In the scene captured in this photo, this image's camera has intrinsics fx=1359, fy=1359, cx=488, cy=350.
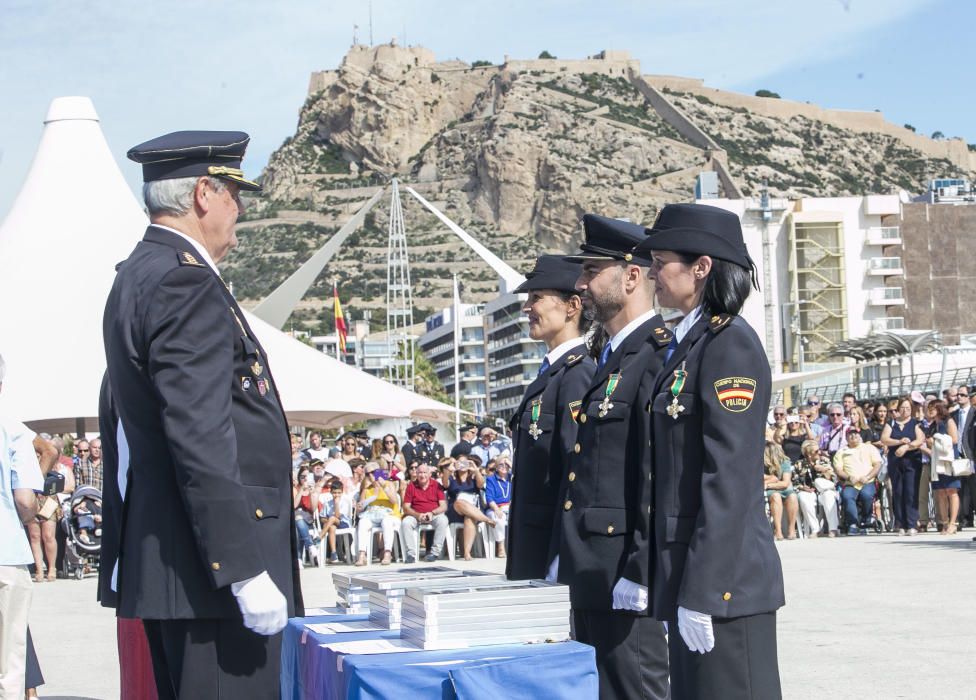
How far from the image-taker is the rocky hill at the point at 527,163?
13775 centimetres

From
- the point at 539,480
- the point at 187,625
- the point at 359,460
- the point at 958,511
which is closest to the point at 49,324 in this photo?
the point at 359,460

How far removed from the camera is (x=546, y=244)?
474ft

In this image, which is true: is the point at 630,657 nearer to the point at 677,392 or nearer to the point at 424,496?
the point at 677,392

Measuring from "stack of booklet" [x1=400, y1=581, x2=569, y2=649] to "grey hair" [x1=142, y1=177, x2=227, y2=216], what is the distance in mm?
1071

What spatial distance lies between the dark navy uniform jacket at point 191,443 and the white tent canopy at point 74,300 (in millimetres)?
13876

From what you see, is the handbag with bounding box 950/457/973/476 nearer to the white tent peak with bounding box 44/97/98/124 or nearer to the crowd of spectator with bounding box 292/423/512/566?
the crowd of spectator with bounding box 292/423/512/566

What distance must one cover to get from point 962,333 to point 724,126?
2603 inches

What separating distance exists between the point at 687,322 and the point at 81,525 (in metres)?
13.0

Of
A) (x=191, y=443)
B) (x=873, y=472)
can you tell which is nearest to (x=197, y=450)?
(x=191, y=443)

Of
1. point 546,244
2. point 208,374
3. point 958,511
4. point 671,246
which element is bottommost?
point 958,511

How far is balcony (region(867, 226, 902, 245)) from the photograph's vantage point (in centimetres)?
8319

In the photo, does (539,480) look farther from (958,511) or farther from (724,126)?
(724,126)

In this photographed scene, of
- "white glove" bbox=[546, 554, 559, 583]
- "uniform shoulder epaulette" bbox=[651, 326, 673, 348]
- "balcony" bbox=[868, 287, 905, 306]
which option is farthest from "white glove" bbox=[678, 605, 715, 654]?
"balcony" bbox=[868, 287, 905, 306]

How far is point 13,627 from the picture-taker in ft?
17.7
